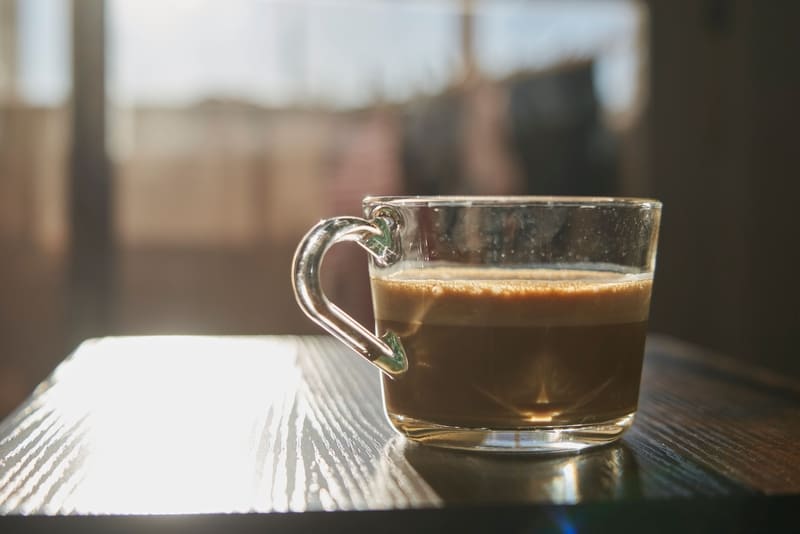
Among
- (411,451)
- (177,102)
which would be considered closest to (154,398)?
(411,451)

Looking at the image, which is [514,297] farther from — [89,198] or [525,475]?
[89,198]

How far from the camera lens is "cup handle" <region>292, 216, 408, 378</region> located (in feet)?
1.75

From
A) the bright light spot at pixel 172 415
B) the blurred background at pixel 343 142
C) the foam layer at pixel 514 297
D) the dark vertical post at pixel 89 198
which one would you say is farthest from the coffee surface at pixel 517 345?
the dark vertical post at pixel 89 198

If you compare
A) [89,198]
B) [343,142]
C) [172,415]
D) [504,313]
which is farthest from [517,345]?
[343,142]

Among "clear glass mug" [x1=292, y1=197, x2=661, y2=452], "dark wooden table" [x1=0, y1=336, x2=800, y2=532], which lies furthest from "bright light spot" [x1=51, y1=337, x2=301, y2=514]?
"clear glass mug" [x1=292, y1=197, x2=661, y2=452]

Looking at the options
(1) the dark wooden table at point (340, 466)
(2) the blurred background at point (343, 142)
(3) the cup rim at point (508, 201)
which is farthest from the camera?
(2) the blurred background at point (343, 142)

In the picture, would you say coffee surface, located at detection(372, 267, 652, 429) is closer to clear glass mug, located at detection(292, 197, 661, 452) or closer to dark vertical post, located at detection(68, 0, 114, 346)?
clear glass mug, located at detection(292, 197, 661, 452)

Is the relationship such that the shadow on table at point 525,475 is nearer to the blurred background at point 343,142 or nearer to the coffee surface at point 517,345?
the coffee surface at point 517,345

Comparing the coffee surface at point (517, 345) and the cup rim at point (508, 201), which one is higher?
the cup rim at point (508, 201)

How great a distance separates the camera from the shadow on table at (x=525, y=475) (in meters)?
0.42

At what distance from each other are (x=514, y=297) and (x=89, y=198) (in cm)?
196

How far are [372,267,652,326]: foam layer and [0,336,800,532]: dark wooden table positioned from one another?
75 mm

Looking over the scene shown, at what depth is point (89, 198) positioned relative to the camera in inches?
89.0

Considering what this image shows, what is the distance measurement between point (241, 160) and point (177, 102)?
24cm
